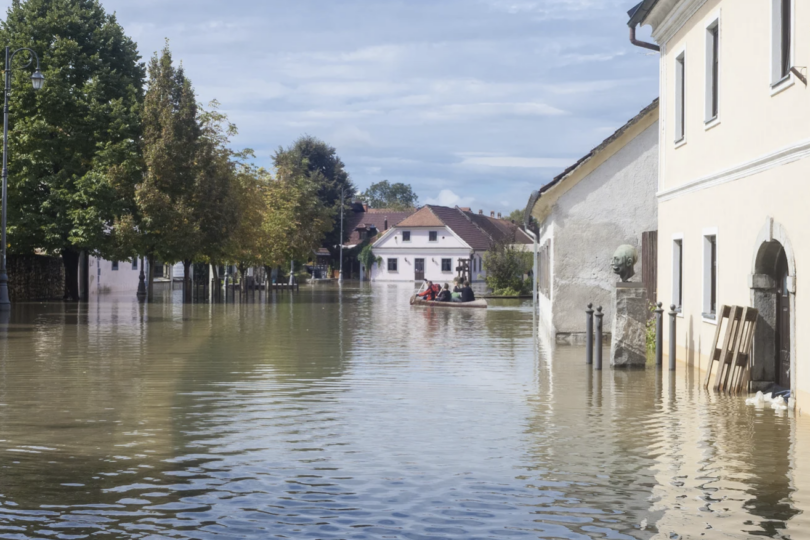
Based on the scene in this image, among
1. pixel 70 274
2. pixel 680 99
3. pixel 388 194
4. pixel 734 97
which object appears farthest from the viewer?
pixel 388 194

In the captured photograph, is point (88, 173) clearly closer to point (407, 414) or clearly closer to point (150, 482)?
point (407, 414)

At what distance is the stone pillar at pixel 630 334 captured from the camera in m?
16.6

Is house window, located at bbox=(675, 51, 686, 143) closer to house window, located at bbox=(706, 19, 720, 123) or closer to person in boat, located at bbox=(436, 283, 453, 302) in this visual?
house window, located at bbox=(706, 19, 720, 123)

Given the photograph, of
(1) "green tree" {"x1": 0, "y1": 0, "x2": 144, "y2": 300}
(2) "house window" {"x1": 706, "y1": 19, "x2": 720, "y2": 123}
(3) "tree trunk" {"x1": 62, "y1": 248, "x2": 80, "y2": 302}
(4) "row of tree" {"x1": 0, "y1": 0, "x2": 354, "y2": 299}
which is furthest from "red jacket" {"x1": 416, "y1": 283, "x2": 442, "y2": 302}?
(2) "house window" {"x1": 706, "y1": 19, "x2": 720, "y2": 123}

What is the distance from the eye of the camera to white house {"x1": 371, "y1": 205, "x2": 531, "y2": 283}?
338 ft

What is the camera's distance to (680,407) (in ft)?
39.8

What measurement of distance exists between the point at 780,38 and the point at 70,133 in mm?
34822

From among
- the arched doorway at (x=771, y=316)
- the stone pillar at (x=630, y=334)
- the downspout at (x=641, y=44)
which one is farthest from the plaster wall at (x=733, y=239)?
the downspout at (x=641, y=44)

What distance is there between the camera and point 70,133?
41.9m

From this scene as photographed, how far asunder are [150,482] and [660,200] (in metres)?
14.2

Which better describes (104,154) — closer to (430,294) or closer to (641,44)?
(430,294)

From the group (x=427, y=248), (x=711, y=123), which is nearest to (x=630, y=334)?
(x=711, y=123)

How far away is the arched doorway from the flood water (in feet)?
3.08

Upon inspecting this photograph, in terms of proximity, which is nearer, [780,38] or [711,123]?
[780,38]
